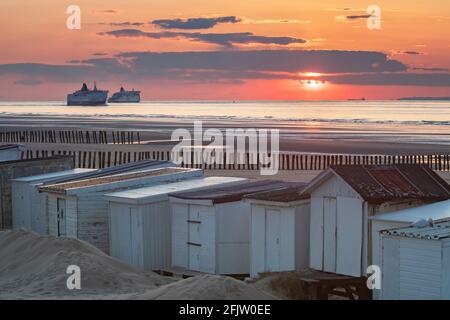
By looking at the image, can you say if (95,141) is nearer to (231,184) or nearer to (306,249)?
(231,184)

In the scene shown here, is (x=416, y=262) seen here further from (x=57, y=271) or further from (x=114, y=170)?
(x=114, y=170)

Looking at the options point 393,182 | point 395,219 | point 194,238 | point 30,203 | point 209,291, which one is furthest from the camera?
point 30,203

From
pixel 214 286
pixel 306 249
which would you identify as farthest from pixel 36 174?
pixel 214 286

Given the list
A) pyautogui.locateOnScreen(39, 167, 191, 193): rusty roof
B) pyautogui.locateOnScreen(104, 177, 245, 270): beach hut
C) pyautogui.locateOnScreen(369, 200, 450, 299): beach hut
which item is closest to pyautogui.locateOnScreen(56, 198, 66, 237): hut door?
pyautogui.locateOnScreen(39, 167, 191, 193): rusty roof

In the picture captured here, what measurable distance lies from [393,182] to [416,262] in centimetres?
341

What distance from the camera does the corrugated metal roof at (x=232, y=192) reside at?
18406 millimetres

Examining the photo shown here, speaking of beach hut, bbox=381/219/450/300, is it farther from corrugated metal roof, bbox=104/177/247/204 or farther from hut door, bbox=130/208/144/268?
hut door, bbox=130/208/144/268

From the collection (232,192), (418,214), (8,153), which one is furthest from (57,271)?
(8,153)

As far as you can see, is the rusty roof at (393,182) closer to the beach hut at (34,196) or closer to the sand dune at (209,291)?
the sand dune at (209,291)

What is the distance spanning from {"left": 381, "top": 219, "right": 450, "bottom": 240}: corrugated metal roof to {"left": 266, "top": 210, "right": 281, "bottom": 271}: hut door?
3.35m

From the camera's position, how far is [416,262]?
532 inches

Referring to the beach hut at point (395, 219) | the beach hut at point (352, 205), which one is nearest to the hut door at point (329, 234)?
the beach hut at point (352, 205)
